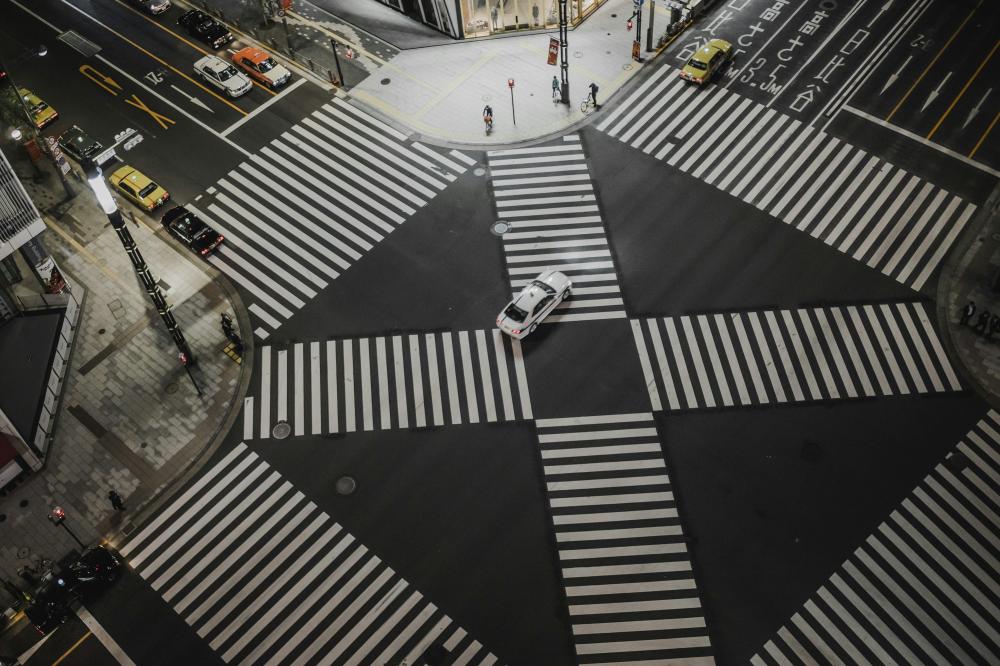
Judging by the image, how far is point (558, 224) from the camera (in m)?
52.3

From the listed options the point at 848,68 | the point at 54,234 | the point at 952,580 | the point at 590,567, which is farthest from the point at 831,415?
the point at 54,234

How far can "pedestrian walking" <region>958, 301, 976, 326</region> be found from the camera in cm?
4572

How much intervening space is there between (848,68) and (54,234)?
5389cm

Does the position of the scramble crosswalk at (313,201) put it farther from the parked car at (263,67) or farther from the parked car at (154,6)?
the parked car at (154,6)

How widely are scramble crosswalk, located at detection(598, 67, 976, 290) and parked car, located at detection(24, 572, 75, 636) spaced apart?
41.1m

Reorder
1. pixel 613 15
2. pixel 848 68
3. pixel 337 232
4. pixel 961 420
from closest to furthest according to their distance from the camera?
pixel 961 420 → pixel 337 232 → pixel 848 68 → pixel 613 15

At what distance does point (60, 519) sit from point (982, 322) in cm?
4757

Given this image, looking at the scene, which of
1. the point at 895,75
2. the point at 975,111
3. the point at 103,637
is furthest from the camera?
the point at 895,75

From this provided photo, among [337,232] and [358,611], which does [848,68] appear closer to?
[337,232]

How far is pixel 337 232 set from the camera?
52.7m

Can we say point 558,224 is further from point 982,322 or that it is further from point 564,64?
point 982,322

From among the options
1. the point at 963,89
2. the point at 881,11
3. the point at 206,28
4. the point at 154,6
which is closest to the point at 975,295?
the point at 963,89

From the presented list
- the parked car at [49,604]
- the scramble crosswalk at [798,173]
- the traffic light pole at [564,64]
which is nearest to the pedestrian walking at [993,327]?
the scramble crosswalk at [798,173]

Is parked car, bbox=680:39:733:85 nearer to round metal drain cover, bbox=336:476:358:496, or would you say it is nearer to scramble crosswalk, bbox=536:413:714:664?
scramble crosswalk, bbox=536:413:714:664
